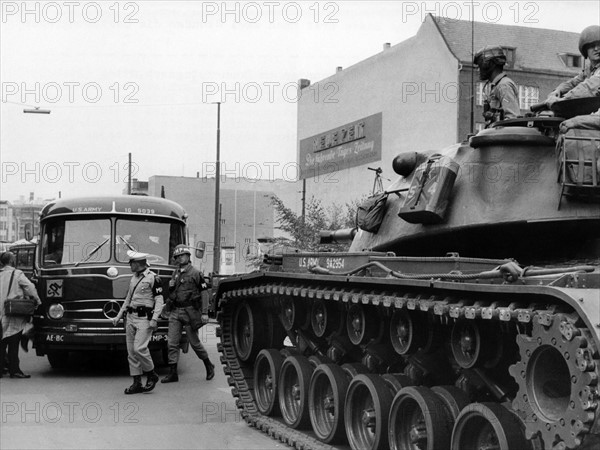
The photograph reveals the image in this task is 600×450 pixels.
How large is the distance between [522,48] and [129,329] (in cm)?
3986

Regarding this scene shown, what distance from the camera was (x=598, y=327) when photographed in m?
4.94

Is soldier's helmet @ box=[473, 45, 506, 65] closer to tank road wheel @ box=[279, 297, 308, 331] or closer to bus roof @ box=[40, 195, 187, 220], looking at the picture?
tank road wheel @ box=[279, 297, 308, 331]

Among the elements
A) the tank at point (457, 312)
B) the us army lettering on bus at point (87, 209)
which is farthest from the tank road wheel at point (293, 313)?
the us army lettering on bus at point (87, 209)

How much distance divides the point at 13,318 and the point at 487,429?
8387 millimetres

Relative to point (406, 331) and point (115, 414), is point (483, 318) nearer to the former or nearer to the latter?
point (406, 331)

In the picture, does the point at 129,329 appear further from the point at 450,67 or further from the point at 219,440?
the point at 450,67

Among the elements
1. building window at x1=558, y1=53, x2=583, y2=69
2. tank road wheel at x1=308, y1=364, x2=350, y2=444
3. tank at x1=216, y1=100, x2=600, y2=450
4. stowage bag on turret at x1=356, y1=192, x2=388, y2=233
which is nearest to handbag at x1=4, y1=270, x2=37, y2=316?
tank at x1=216, y1=100, x2=600, y2=450

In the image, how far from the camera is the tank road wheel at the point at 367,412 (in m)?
7.60

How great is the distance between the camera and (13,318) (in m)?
13.0

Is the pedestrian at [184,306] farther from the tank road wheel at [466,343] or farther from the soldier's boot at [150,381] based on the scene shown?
the tank road wheel at [466,343]

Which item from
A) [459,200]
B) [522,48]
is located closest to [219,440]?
[459,200]

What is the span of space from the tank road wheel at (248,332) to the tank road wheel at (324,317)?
55.7 inches

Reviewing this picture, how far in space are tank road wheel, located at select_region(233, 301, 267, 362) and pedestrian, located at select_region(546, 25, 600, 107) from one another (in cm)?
419

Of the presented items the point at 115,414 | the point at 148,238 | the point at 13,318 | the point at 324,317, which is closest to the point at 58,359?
the point at 13,318
